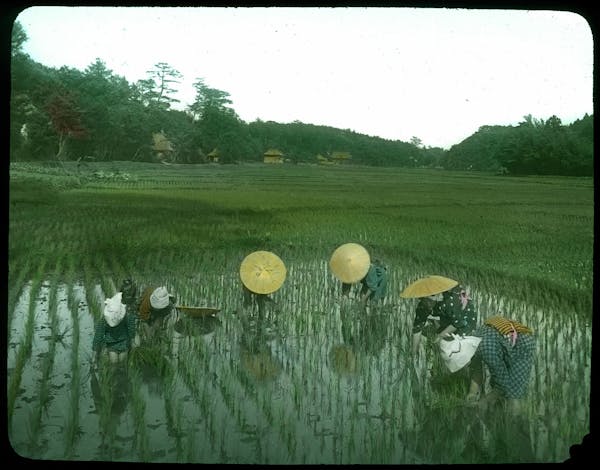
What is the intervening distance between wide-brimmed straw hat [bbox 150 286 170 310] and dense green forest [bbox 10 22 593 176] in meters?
0.89

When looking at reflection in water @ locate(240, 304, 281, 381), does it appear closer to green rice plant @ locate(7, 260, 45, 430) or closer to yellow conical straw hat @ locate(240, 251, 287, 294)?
yellow conical straw hat @ locate(240, 251, 287, 294)

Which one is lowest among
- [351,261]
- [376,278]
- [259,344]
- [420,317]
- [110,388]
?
[110,388]

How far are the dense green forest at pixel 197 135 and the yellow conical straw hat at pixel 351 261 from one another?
580mm

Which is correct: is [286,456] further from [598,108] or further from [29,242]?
[598,108]

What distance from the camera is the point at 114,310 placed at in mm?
3057

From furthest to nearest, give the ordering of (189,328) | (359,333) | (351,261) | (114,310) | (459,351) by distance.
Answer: (359,333), (189,328), (351,261), (114,310), (459,351)

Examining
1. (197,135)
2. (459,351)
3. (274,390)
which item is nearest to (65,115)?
(197,135)

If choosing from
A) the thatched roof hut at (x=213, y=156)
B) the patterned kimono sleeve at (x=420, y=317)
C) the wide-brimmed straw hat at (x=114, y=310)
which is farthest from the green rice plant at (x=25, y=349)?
the patterned kimono sleeve at (x=420, y=317)

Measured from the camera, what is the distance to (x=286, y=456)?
2758mm

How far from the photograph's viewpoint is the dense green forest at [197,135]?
10.4 ft

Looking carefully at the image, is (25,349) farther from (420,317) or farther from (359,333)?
(420,317)

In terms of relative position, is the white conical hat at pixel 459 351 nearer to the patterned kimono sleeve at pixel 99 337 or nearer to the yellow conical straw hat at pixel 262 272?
the yellow conical straw hat at pixel 262 272

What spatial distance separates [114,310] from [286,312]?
1.21 m
